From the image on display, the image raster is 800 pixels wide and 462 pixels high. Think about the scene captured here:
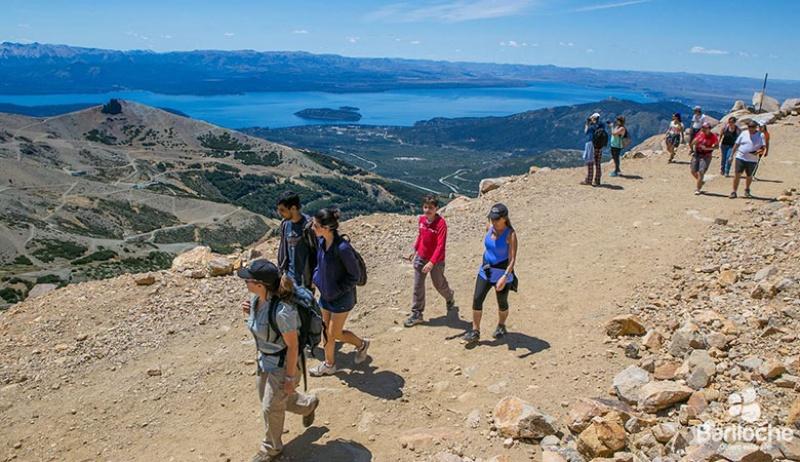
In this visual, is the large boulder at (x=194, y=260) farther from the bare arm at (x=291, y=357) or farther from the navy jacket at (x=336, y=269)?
the bare arm at (x=291, y=357)

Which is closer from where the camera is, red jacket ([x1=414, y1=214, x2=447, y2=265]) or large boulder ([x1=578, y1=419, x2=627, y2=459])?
large boulder ([x1=578, y1=419, x2=627, y2=459])

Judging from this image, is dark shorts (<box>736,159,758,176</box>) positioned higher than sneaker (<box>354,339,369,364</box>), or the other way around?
dark shorts (<box>736,159,758,176</box>)

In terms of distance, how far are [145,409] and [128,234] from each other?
10436 cm

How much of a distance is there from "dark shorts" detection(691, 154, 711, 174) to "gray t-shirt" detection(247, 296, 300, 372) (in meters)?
12.9

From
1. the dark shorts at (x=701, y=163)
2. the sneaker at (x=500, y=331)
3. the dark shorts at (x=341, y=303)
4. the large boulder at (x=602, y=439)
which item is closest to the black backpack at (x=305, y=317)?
the dark shorts at (x=341, y=303)

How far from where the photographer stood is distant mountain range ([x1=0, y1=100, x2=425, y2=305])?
78750 mm

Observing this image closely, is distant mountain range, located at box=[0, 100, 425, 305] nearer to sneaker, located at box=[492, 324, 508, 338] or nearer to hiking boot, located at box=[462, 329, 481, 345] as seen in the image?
hiking boot, located at box=[462, 329, 481, 345]

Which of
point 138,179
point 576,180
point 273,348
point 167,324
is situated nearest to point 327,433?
point 273,348

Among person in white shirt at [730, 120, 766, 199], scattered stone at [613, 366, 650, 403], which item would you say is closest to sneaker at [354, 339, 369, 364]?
scattered stone at [613, 366, 650, 403]

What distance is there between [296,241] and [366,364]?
1.86 meters

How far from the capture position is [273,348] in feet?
16.0

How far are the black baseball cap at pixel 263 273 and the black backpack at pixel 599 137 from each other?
12.5m

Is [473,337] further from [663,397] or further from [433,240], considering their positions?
[663,397]

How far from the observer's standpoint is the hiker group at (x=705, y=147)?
41.5 ft
